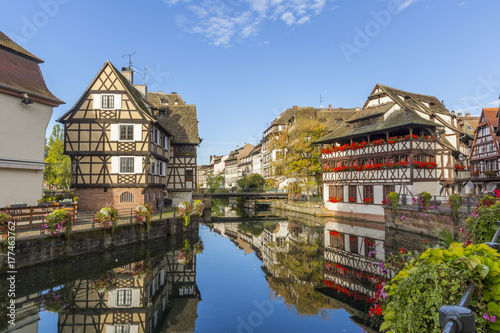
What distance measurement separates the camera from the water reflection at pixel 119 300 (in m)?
9.87

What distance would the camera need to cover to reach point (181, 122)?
39.3 m

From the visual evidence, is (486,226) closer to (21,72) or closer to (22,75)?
(22,75)

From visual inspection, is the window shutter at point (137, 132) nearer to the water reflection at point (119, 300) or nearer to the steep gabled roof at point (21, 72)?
the steep gabled roof at point (21, 72)

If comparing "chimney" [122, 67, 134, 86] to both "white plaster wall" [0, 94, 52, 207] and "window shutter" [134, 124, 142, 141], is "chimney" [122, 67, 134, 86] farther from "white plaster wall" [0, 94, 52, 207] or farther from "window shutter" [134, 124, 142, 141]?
"white plaster wall" [0, 94, 52, 207]

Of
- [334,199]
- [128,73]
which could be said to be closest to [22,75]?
[128,73]

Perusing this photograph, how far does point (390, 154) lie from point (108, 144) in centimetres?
2534

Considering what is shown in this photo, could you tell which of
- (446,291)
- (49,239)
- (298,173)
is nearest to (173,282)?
(49,239)

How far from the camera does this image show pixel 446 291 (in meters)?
2.36

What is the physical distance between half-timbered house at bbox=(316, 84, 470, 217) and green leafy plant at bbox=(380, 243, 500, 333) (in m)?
29.4

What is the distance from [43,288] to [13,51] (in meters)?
14.5

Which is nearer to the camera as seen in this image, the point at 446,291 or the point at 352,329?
the point at 446,291

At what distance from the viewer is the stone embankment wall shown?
14.3m

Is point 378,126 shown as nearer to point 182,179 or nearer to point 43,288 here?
point 182,179

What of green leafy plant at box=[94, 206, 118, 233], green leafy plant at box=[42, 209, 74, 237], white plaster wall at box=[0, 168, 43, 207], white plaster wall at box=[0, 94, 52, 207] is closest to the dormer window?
white plaster wall at box=[0, 94, 52, 207]
